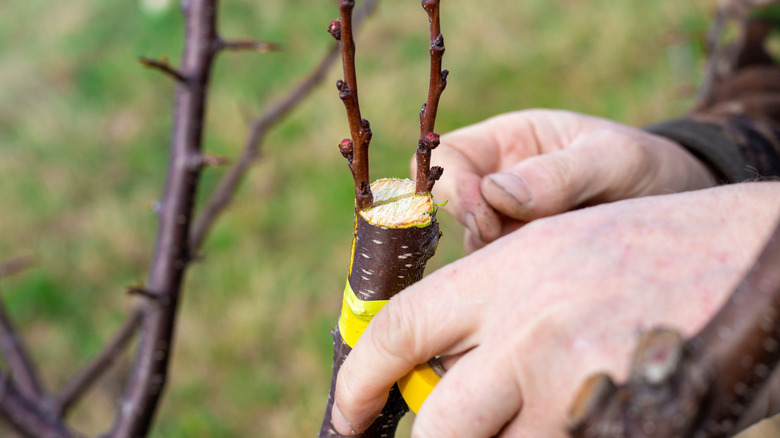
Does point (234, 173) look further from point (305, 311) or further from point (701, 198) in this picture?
point (305, 311)

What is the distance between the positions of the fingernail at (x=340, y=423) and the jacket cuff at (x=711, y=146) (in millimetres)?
1380

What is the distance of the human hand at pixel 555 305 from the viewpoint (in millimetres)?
845

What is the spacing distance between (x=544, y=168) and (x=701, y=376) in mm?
814

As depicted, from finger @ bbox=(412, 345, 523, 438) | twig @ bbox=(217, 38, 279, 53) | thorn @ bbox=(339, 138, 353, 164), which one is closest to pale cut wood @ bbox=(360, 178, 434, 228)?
thorn @ bbox=(339, 138, 353, 164)

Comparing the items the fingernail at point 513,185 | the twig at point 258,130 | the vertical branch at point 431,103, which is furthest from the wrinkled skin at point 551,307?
the twig at point 258,130

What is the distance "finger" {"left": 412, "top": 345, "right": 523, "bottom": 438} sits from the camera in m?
0.86

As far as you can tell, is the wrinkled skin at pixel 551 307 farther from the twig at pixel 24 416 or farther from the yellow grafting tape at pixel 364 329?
the twig at pixel 24 416

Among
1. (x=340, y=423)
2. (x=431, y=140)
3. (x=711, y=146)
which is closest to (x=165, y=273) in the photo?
(x=340, y=423)

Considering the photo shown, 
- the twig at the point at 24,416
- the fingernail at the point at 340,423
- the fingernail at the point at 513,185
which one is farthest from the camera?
the twig at the point at 24,416

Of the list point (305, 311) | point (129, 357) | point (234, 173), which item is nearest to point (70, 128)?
point (129, 357)

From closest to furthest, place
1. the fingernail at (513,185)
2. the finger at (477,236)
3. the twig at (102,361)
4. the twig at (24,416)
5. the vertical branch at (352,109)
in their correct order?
→ the vertical branch at (352,109), the fingernail at (513,185), the finger at (477,236), the twig at (24,416), the twig at (102,361)

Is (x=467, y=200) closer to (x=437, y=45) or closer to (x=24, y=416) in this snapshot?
(x=437, y=45)

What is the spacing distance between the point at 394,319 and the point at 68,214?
4791 mm

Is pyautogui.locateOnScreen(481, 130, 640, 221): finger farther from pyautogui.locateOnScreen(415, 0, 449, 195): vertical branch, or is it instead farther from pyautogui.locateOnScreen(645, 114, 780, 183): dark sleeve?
pyautogui.locateOnScreen(645, 114, 780, 183): dark sleeve
